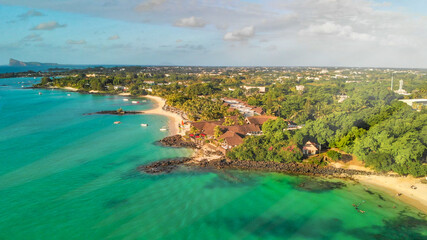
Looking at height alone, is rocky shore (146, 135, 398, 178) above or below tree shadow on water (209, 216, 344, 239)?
above

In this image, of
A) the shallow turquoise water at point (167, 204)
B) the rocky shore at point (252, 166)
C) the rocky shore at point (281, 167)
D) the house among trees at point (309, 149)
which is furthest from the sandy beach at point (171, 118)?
the house among trees at point (309, 149)

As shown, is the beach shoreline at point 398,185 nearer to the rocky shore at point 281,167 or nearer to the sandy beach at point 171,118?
the rocky shore at point 281,167

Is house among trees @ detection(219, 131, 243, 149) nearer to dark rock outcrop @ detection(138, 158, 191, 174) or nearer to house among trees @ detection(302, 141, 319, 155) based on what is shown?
dark rock outcrop @ detection(138, 158, 191, 174)

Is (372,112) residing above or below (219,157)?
above

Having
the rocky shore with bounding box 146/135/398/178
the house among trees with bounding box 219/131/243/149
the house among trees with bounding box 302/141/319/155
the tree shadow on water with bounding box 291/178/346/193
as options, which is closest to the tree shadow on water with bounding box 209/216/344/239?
the tree shadow on water with bounding box 291/178/346/193

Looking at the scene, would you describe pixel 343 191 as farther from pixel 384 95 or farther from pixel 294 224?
pixel 384 95

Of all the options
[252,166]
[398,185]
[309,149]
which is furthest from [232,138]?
[398,185]

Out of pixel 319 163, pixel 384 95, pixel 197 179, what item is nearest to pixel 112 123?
pixel 197 179
